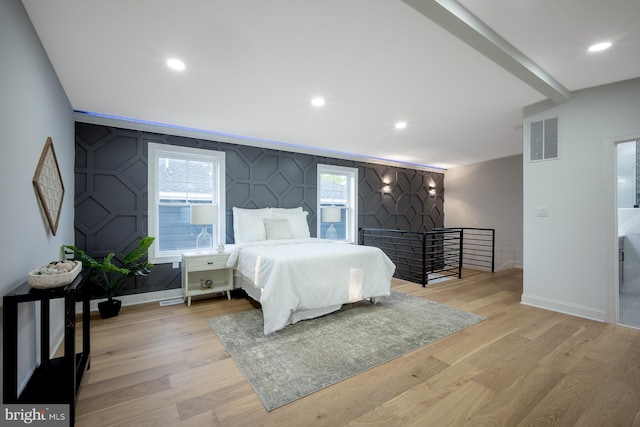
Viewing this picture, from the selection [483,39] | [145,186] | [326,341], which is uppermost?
[483,39]

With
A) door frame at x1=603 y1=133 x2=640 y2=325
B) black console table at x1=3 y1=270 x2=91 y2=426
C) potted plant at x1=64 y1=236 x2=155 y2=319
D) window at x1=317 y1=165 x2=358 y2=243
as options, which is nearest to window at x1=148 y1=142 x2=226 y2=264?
potted plant at x1=64 y1=236 x2=155 y2=319

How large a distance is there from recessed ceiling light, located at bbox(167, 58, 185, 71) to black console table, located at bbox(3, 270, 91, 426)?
176 centimetres

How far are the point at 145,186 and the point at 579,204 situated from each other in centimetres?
→ 524

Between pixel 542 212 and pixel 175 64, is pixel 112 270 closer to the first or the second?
pixel 175 64

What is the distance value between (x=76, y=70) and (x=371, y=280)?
3529mm

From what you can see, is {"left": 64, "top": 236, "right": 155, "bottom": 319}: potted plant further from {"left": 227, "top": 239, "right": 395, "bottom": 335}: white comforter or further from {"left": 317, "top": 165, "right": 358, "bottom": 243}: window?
{"left": 317, "top": 165, "right": 358, "bottom": 243}: window

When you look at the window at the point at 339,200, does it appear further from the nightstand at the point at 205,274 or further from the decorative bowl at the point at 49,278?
the decorative bowl at the point at 49,278

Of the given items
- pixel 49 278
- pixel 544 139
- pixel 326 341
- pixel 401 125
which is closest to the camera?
pixel 49 278

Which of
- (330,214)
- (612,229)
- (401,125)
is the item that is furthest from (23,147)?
(612,229)

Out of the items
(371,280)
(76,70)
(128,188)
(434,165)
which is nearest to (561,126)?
(371,280)

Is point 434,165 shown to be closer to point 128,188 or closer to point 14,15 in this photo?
point 128,188

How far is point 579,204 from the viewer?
304 centimetres

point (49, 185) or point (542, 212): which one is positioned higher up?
point (49, 185)

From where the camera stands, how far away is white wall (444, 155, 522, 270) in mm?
5980
